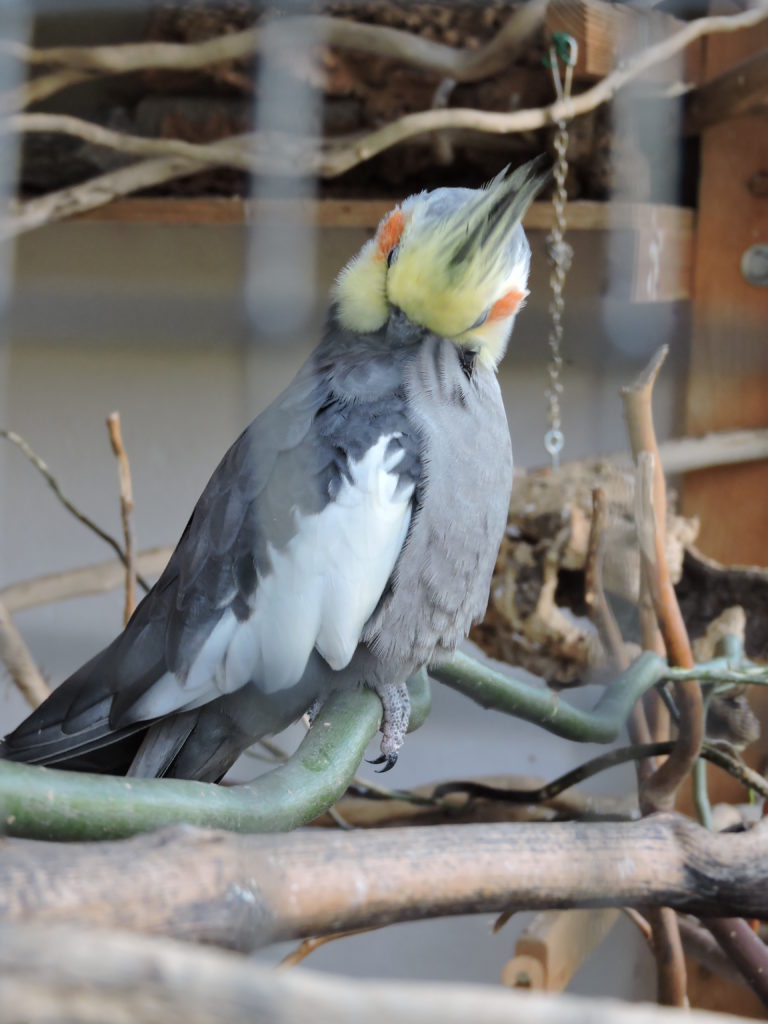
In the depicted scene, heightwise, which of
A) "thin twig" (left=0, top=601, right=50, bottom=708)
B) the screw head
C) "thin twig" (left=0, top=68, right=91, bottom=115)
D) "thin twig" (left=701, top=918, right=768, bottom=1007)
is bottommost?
"thin twig" (left=701, top=918, right=768, bottom=1007)

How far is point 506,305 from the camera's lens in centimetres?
63

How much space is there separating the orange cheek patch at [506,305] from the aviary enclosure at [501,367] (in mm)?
123

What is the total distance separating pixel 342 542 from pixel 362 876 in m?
0.24

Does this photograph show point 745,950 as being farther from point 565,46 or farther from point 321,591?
point 565,46

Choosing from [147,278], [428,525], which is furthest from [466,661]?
[147,278]

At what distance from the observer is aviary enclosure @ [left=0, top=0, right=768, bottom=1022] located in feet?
2.52

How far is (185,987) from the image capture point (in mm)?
193

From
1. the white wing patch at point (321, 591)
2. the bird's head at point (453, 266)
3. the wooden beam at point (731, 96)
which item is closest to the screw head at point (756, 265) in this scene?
the wooden beam at point (731, 96)

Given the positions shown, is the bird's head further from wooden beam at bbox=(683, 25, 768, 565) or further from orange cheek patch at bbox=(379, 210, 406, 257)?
wooden beam at bbox=(683, 25, 768, 565)

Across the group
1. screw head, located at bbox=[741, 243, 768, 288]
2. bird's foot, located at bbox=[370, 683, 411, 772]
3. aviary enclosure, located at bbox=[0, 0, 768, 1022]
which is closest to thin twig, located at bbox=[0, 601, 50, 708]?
aviary enclosure, located at bbox=[0, 0, 768, 1022]

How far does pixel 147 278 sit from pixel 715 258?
0.58 m

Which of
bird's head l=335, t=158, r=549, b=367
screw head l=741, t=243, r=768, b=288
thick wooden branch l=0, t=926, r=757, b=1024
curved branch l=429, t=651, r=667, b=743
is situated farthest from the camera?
screw head l=741, t=243, r=768, b=288

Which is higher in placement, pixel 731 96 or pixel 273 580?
pixel 731 96

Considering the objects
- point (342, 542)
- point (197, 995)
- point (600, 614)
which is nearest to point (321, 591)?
point (342, 542)
